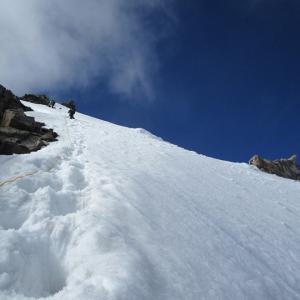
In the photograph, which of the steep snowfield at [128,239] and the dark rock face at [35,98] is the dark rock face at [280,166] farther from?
the dark rock face at [35,98]

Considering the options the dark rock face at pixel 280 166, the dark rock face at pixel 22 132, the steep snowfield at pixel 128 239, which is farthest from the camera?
the dark rock face at pixel 280 166

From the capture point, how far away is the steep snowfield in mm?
4887

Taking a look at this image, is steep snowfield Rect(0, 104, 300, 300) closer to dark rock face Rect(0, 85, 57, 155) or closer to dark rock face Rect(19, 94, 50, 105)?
dark rock face Rect(0, 85, 57, 155)

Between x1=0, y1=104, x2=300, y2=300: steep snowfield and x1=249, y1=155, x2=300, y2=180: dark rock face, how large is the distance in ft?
66.4

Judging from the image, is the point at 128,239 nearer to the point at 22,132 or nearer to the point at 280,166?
the point at 22,132

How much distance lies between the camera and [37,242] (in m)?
5.54

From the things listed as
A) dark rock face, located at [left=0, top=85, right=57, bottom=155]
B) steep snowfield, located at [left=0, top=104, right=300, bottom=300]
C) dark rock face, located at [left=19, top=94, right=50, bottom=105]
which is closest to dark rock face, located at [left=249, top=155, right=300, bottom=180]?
steep snowfield, located at [left=0, top=104, right=300, bottom=300]

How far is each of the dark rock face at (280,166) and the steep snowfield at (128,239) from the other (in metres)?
20.2

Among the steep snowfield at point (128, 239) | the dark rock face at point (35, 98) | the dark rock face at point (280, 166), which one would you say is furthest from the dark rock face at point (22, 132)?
the dark rock face at point (35, 98)

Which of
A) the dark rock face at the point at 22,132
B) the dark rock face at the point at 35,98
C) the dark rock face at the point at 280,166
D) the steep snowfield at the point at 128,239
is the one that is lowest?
the steep snowfield at the point at 128,239

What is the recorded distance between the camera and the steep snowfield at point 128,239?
4.89m

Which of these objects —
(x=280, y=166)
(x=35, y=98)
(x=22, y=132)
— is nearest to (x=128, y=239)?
(x=22, y=132)

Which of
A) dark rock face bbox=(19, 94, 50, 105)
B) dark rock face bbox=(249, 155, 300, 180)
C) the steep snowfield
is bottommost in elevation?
the steep snowfield

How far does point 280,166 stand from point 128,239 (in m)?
32.2
